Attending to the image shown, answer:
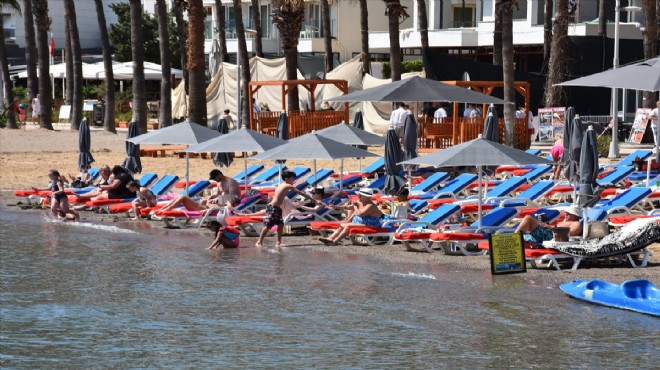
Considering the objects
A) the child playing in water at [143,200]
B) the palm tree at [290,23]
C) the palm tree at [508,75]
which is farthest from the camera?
the palm tree at [290,23]

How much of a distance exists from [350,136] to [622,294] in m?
11.9

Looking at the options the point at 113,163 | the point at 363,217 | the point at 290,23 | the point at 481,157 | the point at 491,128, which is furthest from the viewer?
the point at 290,23

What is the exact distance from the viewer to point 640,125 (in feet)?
119

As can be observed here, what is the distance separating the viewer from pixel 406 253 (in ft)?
60.8

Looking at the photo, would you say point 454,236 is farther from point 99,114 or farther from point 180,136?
point 99,114

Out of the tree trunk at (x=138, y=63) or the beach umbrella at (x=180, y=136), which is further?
the tree trunk at (x=138, y=63)

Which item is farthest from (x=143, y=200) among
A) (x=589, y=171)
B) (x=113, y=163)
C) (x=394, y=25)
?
(x=394, y=25)

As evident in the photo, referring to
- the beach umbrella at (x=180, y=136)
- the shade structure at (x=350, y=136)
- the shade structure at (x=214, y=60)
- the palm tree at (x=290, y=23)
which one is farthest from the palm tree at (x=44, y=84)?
the shade structure at (x=350, y=136)

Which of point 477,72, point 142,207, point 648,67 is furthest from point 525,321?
point 477,72

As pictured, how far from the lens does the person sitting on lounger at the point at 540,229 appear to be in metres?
17.1

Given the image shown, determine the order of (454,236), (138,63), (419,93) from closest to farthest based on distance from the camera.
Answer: (454,236) → (419,93) → (138,63)

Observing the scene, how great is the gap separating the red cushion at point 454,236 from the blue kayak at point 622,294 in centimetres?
305

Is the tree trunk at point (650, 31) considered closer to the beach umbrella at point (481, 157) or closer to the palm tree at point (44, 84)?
the beach umbrella at point (481, 157)

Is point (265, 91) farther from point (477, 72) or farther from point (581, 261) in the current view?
point (581, 261)
